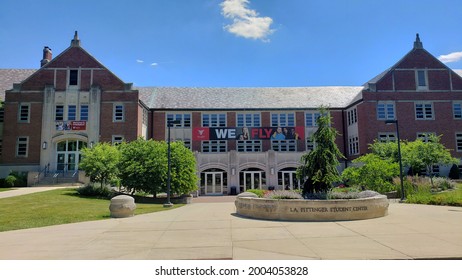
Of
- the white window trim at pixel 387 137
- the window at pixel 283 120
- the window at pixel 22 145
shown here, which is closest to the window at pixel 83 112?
the window at pixel 22 145

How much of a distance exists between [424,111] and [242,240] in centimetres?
3442

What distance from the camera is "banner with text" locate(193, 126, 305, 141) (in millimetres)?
38500

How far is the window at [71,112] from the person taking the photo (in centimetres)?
3438

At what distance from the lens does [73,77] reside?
35031 millimetres

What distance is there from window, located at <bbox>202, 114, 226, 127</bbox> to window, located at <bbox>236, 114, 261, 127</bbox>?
69.4 inches

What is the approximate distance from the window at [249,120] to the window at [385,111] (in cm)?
1286

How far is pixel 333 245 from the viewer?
Result: 807cm

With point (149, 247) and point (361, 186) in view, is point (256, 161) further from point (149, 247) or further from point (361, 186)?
point (149, 247)

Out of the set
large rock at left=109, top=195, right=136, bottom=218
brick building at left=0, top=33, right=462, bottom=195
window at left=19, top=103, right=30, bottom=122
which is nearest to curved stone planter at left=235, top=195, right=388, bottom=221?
large rock at left=109, top=195, right=136, bottom=218

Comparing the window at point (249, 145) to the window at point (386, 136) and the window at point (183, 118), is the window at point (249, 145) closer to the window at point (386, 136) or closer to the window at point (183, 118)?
the window at point (183, 118)

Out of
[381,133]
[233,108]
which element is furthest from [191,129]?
[381,133]

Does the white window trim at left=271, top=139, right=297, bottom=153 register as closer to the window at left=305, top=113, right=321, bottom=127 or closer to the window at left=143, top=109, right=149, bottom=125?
the window at left=305, top=113, right=321, bottom=127

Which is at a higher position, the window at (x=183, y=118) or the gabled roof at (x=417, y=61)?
the gabled roof at (x=417, y=61)

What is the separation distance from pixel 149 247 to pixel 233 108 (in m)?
31.4
